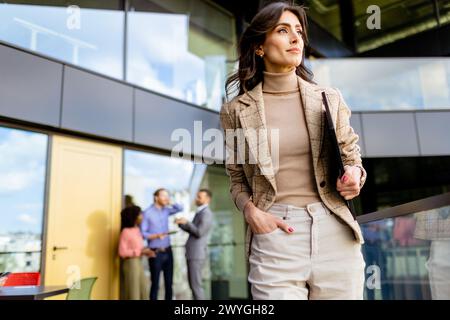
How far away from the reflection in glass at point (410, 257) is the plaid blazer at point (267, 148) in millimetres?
1086

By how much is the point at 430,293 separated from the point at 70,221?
4.56m

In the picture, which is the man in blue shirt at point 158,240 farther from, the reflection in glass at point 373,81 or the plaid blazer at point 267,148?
the plaid blazer at point 267,148

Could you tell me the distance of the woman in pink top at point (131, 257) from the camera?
583cm

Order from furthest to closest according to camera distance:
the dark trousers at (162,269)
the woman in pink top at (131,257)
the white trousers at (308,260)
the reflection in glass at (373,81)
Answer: the reflection in glass at (373,81), the dark trousers at (162,269), the woman in pink top at (131,257), the white trousers at (308,260)

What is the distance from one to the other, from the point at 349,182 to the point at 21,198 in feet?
16.6

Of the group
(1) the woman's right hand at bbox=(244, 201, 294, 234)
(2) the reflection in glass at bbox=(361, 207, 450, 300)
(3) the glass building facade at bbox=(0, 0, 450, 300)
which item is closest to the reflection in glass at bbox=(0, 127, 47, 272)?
(3) the glass building facade at bbox=(0, 0, 450, 300)

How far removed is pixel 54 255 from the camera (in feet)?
18.0

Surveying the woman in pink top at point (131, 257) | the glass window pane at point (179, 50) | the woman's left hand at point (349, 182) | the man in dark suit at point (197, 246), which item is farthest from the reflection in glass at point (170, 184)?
the woman's left hand at point (349, 182)

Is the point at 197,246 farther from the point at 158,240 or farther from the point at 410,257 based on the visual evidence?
the point at 410,257

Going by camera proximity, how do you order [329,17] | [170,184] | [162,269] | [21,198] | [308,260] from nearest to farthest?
[308,260]
[21,198]
[162,269]
[170,184]
[329,17]

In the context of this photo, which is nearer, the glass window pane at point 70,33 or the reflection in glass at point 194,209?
the glass window pane at point 70,33

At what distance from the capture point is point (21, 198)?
17.5ft

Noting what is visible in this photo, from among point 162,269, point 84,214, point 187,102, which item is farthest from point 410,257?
point 187,102

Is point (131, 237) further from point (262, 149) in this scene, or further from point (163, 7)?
point (262, 149)
